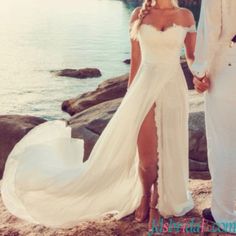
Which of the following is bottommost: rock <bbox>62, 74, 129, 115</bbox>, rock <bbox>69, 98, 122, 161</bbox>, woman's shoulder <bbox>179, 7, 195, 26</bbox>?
rock <bbox>62, 74, 129, 115</bbox>

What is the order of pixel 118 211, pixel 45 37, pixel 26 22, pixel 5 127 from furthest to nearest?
pixel 26 22, pixel 45 37, pixel 5 127, pixel 118 211

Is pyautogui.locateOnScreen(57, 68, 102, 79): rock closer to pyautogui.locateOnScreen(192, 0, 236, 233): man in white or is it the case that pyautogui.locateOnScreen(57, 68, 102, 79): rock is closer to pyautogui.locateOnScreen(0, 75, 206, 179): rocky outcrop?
pyautogui.locateOnScreen(0, 75, 206, 179): rocky outcrop

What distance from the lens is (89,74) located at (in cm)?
2736

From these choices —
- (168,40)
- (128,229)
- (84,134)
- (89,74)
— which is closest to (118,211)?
(128,229)

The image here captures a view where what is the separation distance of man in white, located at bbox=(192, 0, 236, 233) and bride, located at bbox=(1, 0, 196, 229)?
41cm

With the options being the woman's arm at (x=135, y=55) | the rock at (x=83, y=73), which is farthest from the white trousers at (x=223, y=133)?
the rock at (x=83, y=73)

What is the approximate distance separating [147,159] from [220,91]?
0.94 meters

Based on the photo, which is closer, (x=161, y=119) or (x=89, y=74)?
(x=161, y=119)

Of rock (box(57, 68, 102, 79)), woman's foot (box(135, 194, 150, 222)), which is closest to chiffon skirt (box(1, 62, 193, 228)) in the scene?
woman's foot (box(135, 194, 150, 222))

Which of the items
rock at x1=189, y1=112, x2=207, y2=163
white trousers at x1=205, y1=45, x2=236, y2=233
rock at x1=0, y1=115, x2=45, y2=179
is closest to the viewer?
white trousers at x1=205, y1=45, x2=236, y2=233

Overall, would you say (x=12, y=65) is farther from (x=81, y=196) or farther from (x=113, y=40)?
(x=81, y=196)

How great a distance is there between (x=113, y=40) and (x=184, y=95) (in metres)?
40.1

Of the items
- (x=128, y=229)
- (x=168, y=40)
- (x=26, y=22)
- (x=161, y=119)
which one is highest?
(x=168, y=40)

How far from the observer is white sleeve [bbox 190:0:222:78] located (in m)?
3.94
